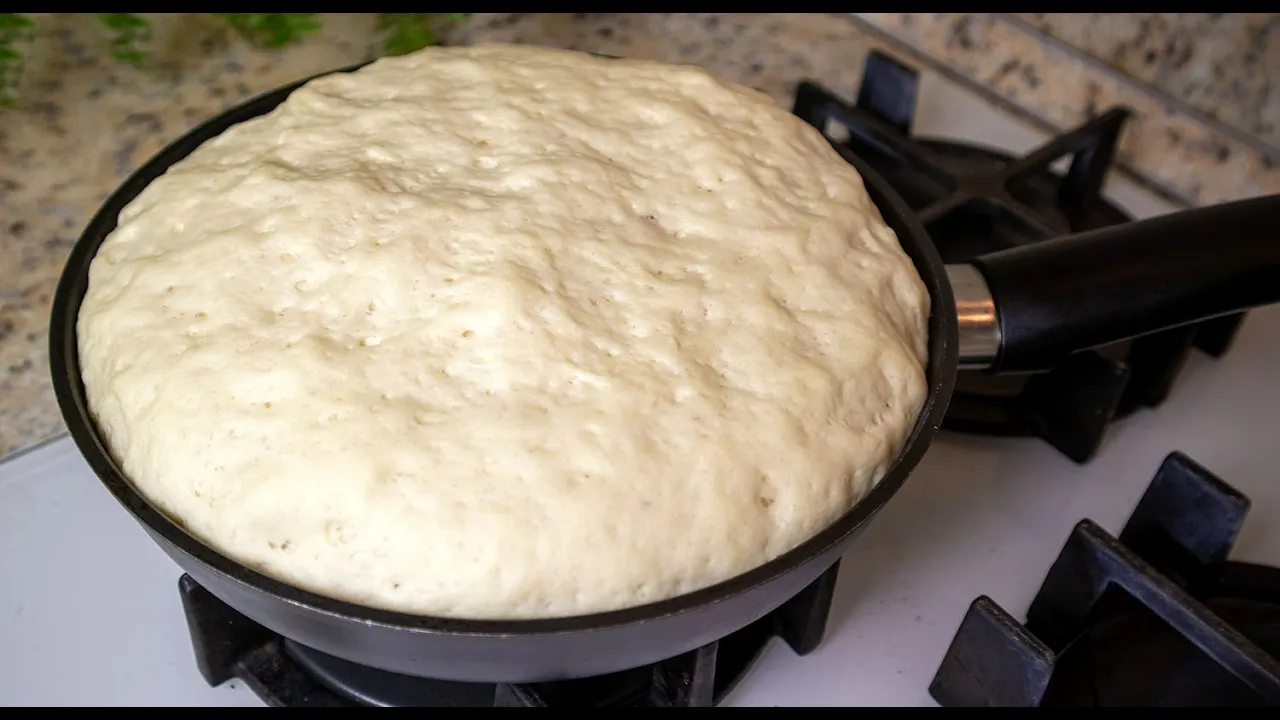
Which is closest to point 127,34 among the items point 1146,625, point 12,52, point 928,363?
point 12,52

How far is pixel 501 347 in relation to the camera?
25.6 inches

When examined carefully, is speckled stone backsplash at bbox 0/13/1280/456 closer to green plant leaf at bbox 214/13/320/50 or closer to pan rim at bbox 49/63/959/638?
green plant leaf at bbox 214/13/320/50

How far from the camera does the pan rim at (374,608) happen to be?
0.55m

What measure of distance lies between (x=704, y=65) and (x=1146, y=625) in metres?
0.86

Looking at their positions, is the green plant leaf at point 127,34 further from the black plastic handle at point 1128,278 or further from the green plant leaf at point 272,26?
the black plastic handle at point 1128,278

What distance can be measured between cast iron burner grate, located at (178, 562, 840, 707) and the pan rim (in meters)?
0.13

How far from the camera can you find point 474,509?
0.59 meters

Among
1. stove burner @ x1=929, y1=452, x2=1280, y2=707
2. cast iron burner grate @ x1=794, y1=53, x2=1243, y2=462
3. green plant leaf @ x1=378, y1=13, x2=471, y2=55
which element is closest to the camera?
stove burner @ x1=929, y1=452, x2=1280, y2=707

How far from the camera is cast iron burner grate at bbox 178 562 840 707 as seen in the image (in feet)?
2.39

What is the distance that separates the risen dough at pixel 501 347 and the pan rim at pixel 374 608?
0.6 inches

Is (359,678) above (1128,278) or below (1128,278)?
below

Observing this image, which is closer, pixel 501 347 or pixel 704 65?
pixel 501 347

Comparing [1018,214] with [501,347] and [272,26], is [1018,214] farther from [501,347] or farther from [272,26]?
[272,26]

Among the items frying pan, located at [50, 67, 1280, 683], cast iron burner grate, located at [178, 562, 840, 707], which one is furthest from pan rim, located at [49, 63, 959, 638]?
cast iron burner grate, located at [178, 562, 840, 707]
